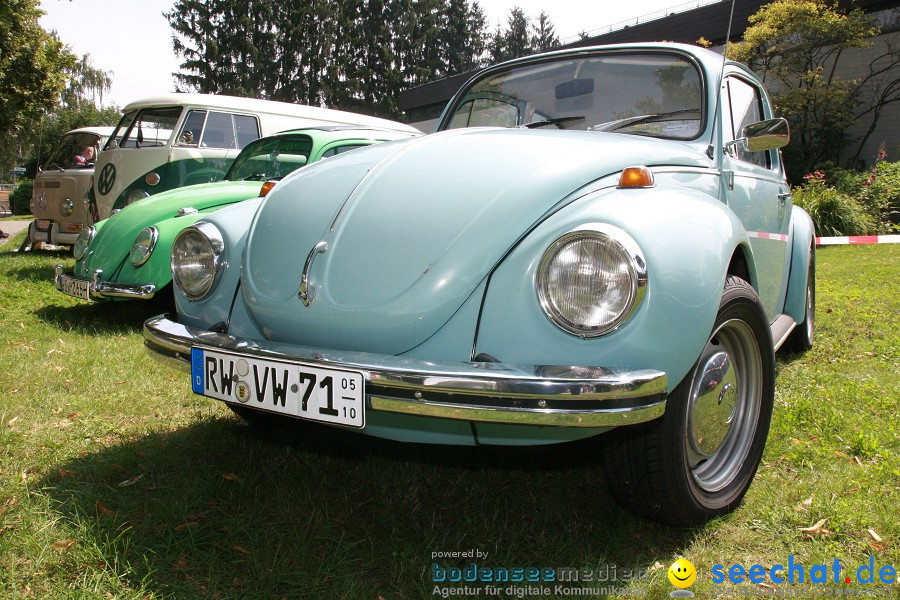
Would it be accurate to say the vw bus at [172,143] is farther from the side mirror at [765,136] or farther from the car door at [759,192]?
the side mirror at [765,136]

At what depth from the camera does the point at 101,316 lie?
17.9ft

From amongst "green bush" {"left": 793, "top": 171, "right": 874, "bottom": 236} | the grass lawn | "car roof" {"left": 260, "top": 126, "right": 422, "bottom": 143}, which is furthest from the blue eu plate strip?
"green bush" {"left": 793, "top": 171, "right": 874, "bottom": 236}

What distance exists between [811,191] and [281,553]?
39.2 feet

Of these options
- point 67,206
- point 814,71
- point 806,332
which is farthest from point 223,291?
point 814,71

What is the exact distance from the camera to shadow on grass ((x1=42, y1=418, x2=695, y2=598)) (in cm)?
199

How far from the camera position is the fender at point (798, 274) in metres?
3.80

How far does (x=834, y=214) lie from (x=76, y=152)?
1192 centimetres

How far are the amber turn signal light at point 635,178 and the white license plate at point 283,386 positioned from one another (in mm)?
981

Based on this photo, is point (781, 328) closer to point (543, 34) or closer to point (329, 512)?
point (329, 512)

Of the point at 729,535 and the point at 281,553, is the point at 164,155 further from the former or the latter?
the point at 729,535

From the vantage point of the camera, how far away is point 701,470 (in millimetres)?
2297

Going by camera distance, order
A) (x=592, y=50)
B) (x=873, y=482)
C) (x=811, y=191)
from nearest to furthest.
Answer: (x=873, y=482) → (x=592, y=50) → (x=811, y=191)

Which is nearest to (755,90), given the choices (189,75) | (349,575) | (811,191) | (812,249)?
(812,249)

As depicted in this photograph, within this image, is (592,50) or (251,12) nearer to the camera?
(592,50)
